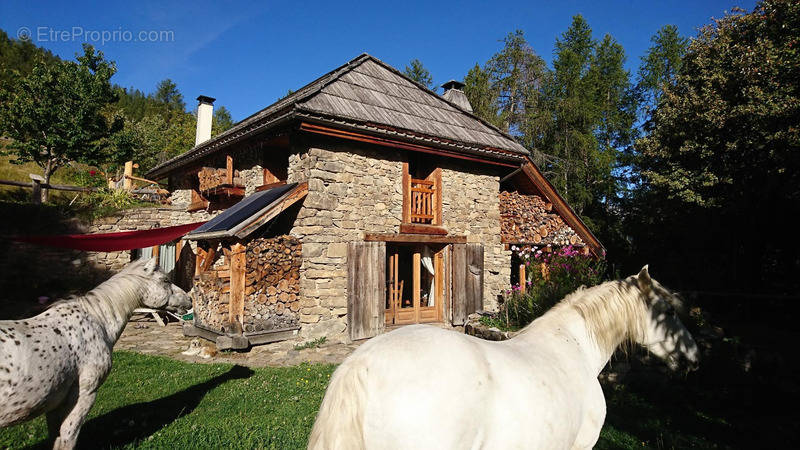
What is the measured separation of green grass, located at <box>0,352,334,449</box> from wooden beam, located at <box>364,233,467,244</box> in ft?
9.79

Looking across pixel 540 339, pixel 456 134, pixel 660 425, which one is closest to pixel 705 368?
pixel 660 425

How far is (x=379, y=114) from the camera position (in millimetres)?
9000

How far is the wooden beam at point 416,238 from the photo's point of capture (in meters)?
8.48

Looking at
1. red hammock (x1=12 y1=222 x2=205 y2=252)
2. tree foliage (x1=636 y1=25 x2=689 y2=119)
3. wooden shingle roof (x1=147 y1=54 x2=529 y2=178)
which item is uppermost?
tree foliage (x1=636 y1=25 x2=689 y2=119)

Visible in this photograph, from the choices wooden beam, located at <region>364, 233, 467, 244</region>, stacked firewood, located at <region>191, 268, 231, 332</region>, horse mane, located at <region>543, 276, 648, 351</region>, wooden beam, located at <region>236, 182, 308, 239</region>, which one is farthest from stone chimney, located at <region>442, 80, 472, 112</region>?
horse mane, located at <region>543, 276, 648, 351</region>

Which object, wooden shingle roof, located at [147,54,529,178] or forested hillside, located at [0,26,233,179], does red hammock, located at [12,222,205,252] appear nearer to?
wooden shingle roof, located at [147,54,529,178]

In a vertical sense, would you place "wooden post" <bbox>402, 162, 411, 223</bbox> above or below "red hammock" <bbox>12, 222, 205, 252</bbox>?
above

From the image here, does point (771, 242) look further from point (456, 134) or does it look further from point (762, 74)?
point (456, 134)

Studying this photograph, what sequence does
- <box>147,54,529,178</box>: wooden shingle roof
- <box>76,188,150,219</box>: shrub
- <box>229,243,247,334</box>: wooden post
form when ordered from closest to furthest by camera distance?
<box>229,243,247,334</box>: wooden post
<box>147,54,529,178</box>: wooden shingle roof
<box>76,188,150,219</box>: shrub

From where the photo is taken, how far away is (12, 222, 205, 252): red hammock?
7587mm

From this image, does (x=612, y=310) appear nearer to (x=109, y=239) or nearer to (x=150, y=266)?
(x=150, y=266)

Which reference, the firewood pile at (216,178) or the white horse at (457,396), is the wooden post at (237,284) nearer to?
the firewood pile at (216,178)

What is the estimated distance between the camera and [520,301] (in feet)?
26.7

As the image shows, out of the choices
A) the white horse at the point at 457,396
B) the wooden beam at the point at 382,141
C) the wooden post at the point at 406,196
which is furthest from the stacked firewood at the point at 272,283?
the white horse at the point at 457,396
